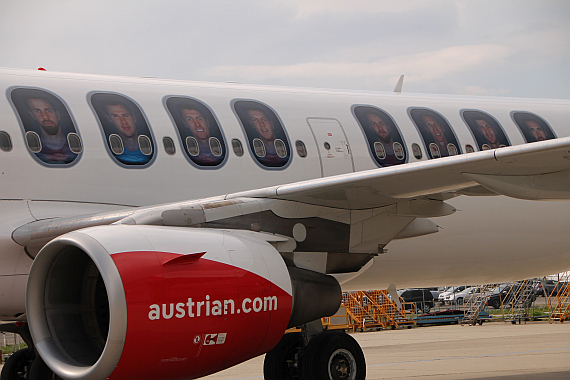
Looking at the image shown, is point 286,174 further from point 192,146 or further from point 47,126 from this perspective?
point 47,126

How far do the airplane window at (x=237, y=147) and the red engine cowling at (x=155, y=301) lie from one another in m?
1.92

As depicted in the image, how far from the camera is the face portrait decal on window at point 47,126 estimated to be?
6543 mm

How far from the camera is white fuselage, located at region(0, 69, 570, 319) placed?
21.2 ft

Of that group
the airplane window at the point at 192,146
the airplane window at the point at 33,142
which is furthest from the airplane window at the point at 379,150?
the airplane window at the point at 33,142

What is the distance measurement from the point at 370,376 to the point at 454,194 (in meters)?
4.71

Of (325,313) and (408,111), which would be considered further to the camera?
(408,111)

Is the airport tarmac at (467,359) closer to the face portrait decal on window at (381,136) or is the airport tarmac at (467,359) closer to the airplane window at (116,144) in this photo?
the face portrait decal on window at (381,136)

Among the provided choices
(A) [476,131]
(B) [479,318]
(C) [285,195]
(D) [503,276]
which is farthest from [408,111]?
(B) [479,318]

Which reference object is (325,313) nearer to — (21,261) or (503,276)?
(21,261)

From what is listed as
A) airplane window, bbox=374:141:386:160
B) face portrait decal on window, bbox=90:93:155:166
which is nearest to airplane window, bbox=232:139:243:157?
face portrait decal on window, bbox=90:93:155:166

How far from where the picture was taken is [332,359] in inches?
272

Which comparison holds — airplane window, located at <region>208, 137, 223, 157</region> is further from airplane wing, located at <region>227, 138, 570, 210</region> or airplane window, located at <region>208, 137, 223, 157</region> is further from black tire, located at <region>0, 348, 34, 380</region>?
black tire, located at <region>0, 348, 34, 380</region>

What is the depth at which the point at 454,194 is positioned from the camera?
21.0 ft

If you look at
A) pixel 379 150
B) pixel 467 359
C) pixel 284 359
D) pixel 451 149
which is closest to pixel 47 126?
pixel 284 359
